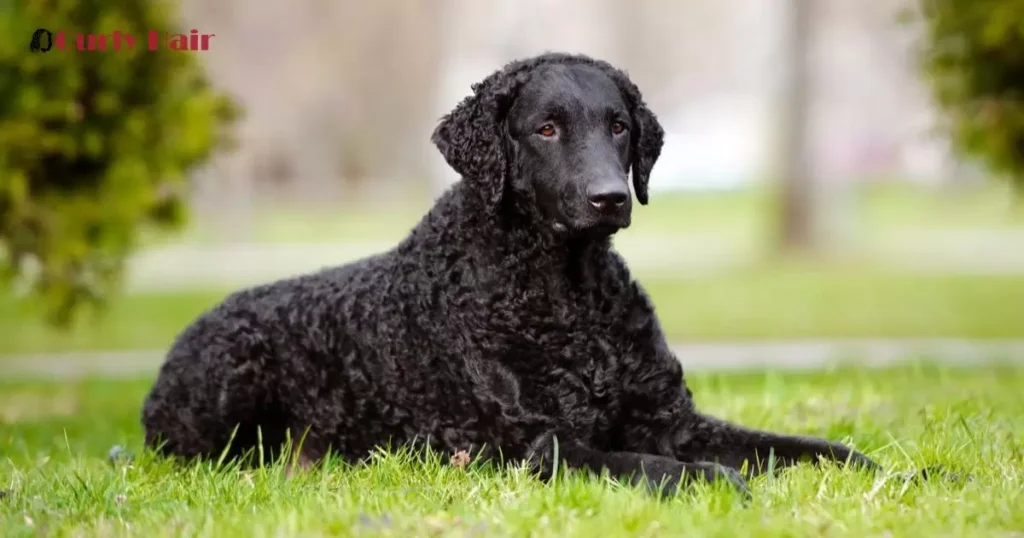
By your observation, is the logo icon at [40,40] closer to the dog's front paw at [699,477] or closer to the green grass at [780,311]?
the green grass at [780,311]

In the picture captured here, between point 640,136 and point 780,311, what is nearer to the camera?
point 640,136

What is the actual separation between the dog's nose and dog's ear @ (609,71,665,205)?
0.59 meters

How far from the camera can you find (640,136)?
487cm

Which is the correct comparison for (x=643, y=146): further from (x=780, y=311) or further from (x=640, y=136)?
(x=780, y=311)

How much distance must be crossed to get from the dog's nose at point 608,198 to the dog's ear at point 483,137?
1.55 feet

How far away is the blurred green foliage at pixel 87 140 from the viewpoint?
8500 millimetres

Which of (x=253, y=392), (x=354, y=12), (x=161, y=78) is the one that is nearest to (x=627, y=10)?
(x=354, y=12)

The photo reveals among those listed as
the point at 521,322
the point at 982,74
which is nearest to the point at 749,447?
the point at 521,322

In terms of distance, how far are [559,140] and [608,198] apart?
39 cm

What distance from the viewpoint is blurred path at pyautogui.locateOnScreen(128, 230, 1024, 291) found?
21375 mm

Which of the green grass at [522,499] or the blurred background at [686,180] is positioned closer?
the green grass at [522,499]

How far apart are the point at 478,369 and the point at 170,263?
23979mm

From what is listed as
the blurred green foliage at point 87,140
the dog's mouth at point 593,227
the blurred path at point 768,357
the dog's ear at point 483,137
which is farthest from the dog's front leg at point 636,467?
the blurred path at point 768,357

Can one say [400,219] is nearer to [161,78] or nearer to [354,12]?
[354,12]
